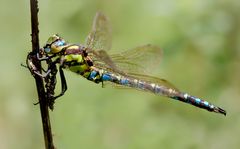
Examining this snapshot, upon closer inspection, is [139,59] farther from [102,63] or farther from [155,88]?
[102,63]

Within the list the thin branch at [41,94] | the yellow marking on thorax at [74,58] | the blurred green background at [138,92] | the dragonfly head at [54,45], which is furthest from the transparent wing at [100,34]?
the blurred green background at [138,92]

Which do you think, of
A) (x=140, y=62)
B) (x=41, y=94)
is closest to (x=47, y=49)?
(x=41, y=94)

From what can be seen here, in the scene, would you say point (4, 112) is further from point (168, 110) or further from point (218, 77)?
point (218, 77)

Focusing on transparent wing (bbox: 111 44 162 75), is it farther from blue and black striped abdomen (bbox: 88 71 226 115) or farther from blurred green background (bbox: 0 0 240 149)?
blurred green background (bbox: 0 0 240 149)

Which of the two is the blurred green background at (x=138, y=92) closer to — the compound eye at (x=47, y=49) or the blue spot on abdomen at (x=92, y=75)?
the blue spot on abdomen at (x=92, y=75)

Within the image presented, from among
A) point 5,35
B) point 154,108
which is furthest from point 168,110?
point 5,35

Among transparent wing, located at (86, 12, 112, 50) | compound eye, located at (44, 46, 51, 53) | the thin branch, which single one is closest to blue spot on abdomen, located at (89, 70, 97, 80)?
transparent wing, located at (86, 12, 112, 50)
